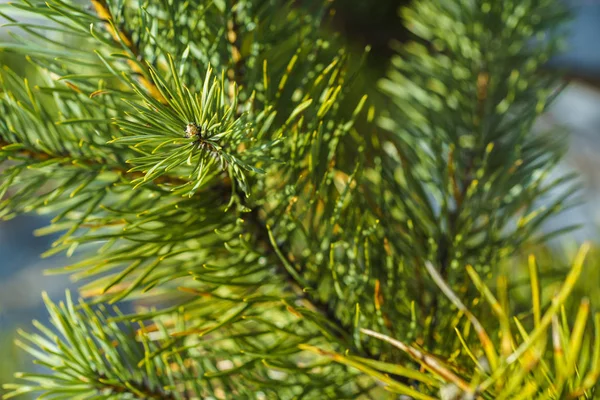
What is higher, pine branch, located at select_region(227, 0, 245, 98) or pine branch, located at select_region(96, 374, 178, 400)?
pine branch, located at select_region(227, 0, 245, 98)

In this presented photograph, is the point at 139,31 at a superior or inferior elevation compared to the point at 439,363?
superior

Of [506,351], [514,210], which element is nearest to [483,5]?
[514,210]

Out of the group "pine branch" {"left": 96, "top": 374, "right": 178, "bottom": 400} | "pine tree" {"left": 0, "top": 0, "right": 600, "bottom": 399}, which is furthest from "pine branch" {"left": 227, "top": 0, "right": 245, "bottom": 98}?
"pine branch" {"left": 96, "top": 374, "right": 178, "bottom": 400}

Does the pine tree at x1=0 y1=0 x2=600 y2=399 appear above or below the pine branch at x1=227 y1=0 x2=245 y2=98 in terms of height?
below

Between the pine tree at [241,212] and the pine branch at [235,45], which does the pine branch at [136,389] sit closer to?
the pine tree at [241,212]

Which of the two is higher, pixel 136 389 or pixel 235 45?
pixel 235 45

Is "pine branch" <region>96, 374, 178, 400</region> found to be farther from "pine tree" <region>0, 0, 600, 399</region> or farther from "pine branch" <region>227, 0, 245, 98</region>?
"pine branch" <region>227, 0, 245, 98</region>

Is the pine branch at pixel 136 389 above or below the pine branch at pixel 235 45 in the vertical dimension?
below

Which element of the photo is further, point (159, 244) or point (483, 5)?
point (483, 5)

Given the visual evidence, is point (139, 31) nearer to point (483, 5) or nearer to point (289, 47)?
point (289, 47)

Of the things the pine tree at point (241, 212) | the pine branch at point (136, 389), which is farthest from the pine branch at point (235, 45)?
the pine branch at point (136, 389)

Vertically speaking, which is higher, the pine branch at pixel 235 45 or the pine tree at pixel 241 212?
the pine branch at pixel 235 45
